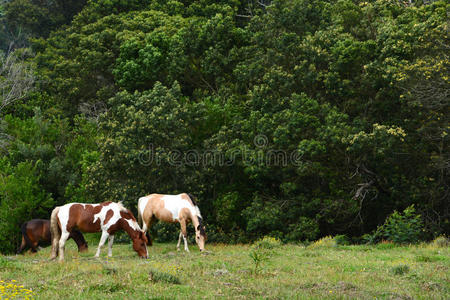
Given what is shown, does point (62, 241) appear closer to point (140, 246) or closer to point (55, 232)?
point (55, 232)

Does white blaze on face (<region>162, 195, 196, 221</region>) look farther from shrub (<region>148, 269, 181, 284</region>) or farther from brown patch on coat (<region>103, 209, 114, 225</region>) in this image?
shrub (<region>148, 269, 181, 284</region>)

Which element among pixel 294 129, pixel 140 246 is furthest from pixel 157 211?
pixel 294 129

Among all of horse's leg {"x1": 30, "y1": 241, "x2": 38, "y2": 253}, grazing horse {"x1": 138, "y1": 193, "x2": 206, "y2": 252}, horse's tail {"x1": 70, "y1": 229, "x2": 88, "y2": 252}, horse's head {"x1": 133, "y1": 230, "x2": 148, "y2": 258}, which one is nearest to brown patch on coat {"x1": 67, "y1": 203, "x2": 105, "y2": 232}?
horse's head {"x1": 133, "y1": 230, "x2": 148, "y2": 258}

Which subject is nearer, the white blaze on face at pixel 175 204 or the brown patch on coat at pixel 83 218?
the brown patch on coat at pixel 83 218

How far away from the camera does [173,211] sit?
19.6 metres

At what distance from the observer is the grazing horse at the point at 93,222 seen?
15.9m

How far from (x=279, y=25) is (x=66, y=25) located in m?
28.3

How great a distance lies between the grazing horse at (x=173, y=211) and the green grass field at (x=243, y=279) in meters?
3.90

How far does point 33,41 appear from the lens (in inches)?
1903

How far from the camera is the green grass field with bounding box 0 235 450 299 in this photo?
9.52 m

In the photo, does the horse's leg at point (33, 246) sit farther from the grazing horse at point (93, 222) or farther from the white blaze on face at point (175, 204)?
the white blaze on face at point (175, 204)

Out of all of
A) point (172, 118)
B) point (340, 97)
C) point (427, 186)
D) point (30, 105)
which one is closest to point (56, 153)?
point (30, 105)

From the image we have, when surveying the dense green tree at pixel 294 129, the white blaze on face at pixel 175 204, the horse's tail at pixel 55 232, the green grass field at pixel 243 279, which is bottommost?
the green grass field at pixel 243 279

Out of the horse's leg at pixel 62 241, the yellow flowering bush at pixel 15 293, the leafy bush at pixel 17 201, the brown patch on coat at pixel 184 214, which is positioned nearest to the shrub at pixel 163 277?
the yellow flowering bush at pixel 15 293
